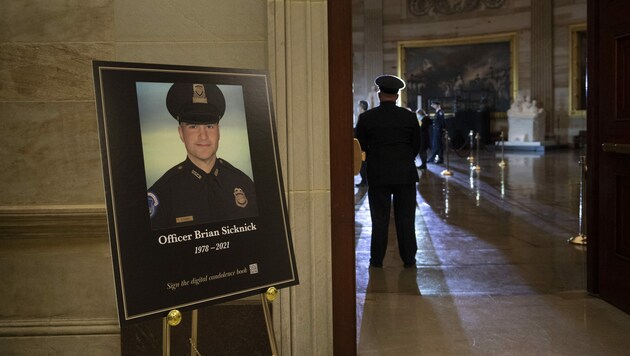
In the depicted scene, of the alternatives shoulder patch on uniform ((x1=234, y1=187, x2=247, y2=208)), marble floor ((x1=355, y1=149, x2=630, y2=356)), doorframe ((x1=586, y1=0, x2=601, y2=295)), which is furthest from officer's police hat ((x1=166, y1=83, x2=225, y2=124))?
doorframe ((x1=586, y1=0, x2=601, y2=295))

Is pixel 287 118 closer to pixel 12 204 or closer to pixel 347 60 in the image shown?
pixel 347 60

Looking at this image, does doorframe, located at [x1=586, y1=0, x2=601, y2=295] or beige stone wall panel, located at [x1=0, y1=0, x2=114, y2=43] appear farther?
doorframe, located at [x1=586, y1=0, x2=601, y2=295]

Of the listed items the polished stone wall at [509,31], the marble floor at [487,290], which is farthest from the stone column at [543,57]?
the marble floor at [487,290]

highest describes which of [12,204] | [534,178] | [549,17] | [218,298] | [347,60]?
[549,17]

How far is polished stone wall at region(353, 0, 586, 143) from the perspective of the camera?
2650 cm

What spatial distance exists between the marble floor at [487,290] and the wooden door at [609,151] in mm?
240

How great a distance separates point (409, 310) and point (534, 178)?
1026 cm

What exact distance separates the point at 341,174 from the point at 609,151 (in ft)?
7.00

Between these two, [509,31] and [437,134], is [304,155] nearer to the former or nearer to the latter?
[437,134]

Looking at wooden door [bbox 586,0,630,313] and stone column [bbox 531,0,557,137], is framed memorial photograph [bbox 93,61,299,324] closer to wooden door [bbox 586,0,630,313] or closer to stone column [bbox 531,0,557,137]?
wooden door [bbox 586,0,630,313]

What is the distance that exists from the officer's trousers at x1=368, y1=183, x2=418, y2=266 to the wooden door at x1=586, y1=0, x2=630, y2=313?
62.4 inches

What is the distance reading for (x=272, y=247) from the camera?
279cm

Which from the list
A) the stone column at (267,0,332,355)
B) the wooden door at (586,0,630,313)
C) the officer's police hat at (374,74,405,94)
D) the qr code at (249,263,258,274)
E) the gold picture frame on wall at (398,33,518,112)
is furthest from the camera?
the gold picture frame on wall at (398,33,518,112)

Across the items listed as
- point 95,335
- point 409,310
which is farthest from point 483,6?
point 95,335
